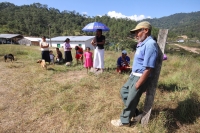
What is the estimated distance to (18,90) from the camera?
4.17m

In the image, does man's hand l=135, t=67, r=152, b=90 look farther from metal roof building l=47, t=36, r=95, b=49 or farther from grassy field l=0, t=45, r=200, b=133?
metal roof building l=47, t=36, r=95, b=49

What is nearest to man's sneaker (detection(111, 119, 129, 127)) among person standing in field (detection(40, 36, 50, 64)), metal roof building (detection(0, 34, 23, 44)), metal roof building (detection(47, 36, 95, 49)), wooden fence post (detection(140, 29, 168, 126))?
wooden fence post (detection(140, 29, 168, 126))

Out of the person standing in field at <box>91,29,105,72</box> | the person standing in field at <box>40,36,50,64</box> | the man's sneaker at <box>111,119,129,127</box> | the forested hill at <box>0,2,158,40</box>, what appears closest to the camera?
the man's sneaker at <box>111,119,129,127</box>

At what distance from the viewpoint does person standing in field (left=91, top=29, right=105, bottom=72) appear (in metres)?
5.22

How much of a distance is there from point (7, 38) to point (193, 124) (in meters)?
50.7

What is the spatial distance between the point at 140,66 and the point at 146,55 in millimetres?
227

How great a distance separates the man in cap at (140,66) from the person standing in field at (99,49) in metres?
2.92

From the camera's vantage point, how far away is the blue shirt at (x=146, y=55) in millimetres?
2037

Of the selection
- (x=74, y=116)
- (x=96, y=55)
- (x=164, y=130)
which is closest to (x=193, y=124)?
(x=164, y=130)

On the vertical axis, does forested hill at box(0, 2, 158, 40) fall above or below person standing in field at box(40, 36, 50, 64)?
above

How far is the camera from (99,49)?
534 cm

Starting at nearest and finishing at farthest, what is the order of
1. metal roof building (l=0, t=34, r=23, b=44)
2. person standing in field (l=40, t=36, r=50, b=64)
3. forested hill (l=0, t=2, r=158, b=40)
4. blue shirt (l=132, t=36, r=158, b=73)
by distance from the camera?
1. blue shirt (l=132, t=36, r=158, b=73)
2. person standing in field (l=40, t=36, r=50, b=64)
3. metal roof building (l=0, t=34, r=23, b=44)
4. forested hill (l=0, t=2, r=158, b=40)

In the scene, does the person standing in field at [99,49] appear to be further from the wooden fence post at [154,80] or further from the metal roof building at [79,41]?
the metal roof building at [79,41]

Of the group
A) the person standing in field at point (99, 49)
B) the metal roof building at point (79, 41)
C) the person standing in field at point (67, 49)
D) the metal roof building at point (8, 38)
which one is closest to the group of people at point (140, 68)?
the person standing in field at point (99, 49)
